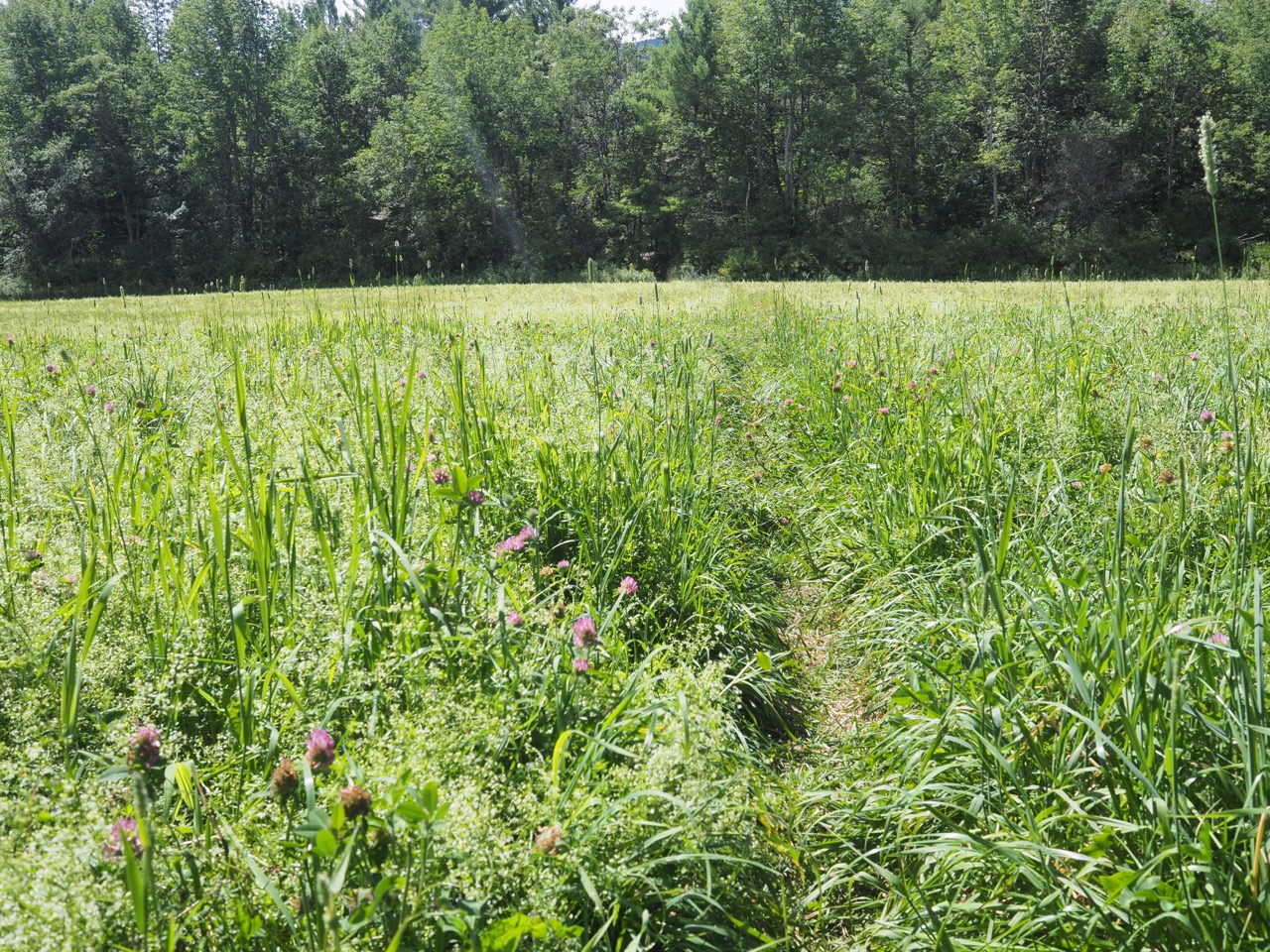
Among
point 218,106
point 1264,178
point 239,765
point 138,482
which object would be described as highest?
point 218,106

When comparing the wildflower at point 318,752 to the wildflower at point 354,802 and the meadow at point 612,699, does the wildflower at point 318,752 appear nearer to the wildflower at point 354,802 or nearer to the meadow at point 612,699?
A: the meadow at point 612,699

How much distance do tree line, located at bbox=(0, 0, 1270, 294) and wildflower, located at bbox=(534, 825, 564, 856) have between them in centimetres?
3735

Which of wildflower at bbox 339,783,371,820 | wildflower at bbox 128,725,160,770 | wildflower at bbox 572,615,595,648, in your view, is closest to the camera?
wildflower at bbox 339,783,371,820

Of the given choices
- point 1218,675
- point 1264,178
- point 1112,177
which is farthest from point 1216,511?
point 1264,178

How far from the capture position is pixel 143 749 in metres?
1.24

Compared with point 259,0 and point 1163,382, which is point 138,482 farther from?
point 259,0

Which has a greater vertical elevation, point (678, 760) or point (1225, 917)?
point (678, 760)

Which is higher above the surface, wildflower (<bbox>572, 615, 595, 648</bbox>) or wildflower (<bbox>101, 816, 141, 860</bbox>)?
wildflower (<bbox>572, 615, 595, 648</bbox>)

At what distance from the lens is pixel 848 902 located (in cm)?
173

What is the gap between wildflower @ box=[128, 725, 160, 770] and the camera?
4.02 feet

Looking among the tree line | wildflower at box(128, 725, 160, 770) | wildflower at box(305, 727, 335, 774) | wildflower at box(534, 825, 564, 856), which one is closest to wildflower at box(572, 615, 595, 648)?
wildflower at box(534, 825, 564, 856)

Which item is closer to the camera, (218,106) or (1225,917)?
(1225,917)

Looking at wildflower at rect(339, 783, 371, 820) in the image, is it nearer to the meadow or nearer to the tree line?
the meadow

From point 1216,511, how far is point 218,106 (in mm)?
51696
